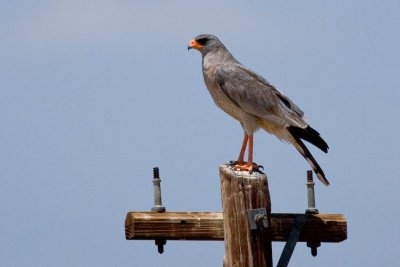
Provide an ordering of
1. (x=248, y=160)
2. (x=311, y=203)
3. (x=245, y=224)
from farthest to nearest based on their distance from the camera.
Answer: (x=248, y=160) < (x=311, y=203) < (x=245, y=224)

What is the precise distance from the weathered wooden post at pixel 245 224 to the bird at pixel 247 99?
235 centimetres

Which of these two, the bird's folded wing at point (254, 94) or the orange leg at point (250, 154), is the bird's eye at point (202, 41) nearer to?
the bird's folded wing at point (254, 94)

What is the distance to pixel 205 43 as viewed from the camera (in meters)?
10.6

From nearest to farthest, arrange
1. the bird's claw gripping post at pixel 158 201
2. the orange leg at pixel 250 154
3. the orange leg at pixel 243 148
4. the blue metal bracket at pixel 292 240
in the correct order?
the blue metal bracket at pixel 292 240 < the bird's claw gripping post at pixel 158 201 < the orange leg at pixel 250 154 < the orange leg at pixel 243 148

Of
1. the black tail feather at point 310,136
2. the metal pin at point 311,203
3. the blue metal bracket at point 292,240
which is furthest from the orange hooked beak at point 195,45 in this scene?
the blue metal bracket at point 292,240

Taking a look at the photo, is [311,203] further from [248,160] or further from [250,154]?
[250,154]

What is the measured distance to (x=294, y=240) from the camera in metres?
7.34

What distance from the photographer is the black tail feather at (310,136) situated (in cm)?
880

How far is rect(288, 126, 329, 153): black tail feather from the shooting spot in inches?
347

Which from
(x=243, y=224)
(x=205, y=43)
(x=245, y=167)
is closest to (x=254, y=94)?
(x=205, y=43)

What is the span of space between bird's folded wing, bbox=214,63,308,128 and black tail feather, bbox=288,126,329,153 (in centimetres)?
17

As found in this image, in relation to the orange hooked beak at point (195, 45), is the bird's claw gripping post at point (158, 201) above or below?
below

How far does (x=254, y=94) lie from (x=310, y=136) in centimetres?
117

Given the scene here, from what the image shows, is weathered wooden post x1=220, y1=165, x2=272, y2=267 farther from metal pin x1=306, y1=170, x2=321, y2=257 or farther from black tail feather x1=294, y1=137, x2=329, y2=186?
black tail feather x1=294, y1=137, x2=329, y2=186
